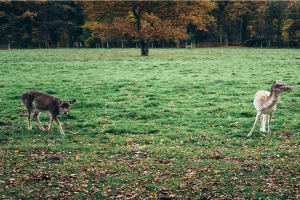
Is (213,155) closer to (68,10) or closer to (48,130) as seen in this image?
(48,130)

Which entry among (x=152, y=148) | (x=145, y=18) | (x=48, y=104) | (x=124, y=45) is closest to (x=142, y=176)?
(x=152, y=148)

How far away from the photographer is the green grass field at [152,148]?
7.79 meters

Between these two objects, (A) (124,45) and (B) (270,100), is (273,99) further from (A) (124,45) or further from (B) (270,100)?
(A) (124,45)

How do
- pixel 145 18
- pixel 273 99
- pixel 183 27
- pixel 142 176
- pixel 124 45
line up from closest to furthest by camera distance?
pixel 142 176
pixel 273 99
pixel 145 18
pixel 183 27
pixel 124 45

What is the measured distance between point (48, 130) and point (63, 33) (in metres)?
A: 83.2

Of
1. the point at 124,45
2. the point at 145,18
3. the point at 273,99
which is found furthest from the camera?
the point at 124,45

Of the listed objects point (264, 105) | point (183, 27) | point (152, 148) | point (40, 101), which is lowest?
point (152, 148)

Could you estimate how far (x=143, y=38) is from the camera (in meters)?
44.1

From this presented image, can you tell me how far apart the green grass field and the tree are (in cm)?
2487

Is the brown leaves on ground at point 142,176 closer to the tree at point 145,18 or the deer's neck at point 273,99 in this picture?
the deer's neck at point 273,99

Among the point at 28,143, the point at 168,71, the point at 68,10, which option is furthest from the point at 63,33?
the point at 28,143

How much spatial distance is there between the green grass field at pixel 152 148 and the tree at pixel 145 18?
24.9 metres

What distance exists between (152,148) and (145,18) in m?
35.1

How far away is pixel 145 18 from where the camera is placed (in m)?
43.9
